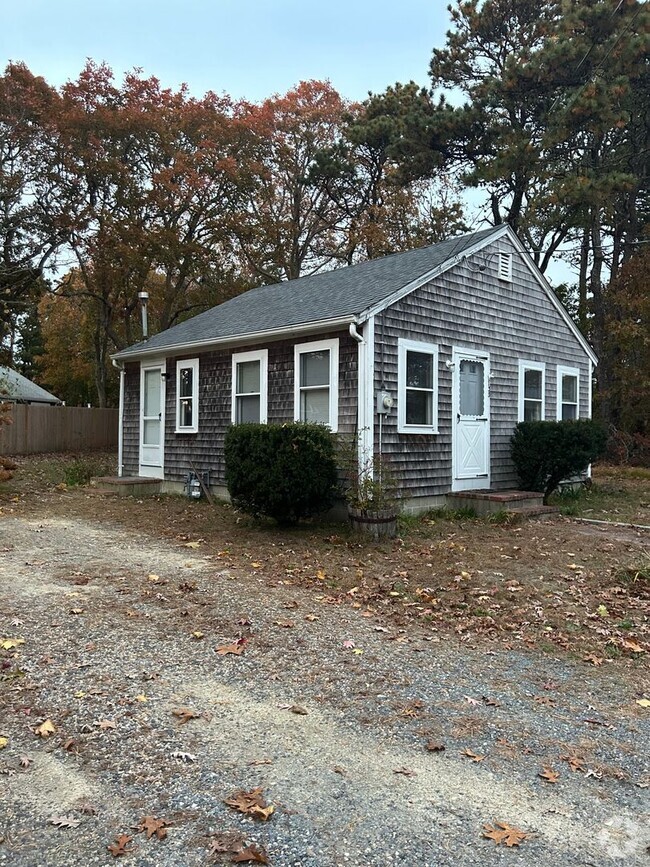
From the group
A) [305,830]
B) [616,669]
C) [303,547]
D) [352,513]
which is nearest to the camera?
[305,830]

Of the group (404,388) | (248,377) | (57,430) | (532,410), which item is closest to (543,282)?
(532,410)

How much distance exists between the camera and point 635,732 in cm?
323

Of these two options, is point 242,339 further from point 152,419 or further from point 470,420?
point 470,420

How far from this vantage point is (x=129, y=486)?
1221 centimetres

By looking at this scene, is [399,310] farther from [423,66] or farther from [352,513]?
[423,66]

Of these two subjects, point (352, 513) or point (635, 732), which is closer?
point (635, 732)

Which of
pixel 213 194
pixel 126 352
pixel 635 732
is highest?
pixel 213 194

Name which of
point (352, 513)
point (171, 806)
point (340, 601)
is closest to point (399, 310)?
point (352, 513)

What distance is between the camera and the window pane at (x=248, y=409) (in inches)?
421

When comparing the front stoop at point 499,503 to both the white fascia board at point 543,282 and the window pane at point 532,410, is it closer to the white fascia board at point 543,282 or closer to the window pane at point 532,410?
the window pane at point 532,410

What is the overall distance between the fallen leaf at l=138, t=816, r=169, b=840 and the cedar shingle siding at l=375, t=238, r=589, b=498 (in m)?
6.96

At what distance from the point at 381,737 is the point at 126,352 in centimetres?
1156

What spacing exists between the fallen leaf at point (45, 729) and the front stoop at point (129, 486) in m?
9.28

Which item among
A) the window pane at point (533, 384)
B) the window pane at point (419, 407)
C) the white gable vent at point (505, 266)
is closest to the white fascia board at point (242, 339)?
the window pane at point (419, 407)
